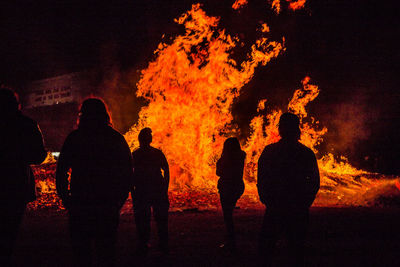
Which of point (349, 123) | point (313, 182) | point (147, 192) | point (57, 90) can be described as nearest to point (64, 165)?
point (147, 192)

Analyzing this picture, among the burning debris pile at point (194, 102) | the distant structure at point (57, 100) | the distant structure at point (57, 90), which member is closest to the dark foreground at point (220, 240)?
the burning debris pile at point (194, 102)

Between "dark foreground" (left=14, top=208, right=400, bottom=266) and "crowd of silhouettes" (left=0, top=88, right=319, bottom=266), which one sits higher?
"crowd of silhouettes" (left=0, top=88, right=319, bottom=266)

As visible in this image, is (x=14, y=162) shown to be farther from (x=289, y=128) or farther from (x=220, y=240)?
(x=220, y=240)

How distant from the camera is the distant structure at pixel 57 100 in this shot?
3244 centimetres

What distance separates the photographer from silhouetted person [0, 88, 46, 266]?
2.76 meters

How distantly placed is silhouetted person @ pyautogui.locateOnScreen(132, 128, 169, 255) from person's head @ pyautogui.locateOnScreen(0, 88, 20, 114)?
228 centimetres

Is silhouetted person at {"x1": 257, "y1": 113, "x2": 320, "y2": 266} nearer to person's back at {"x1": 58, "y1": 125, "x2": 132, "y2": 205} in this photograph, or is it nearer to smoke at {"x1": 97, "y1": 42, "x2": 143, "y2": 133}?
person's back at {"x1": 58, "y1": 125, "x2": 132, "y2": 205}

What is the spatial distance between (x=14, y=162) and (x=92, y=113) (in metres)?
0.81

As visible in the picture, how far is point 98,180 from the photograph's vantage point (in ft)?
9.61

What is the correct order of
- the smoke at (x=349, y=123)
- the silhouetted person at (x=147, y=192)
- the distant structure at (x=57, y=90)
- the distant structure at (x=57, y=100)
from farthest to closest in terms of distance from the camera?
the distant structure at (x=57, y=90)
the distant structure at (x=57, y=100)
the smoke at (x=349, y=123)
the silhouetted person at (x=147, y=192)

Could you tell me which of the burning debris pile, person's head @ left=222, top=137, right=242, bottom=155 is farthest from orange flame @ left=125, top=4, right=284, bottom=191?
person's head @ left=222, top=137, right=242, bottom=155

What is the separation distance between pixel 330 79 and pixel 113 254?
25070mm

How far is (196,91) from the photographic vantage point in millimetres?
14039

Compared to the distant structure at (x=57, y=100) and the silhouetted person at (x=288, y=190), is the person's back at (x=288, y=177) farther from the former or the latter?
the distant structure at (x=57, y=100)
